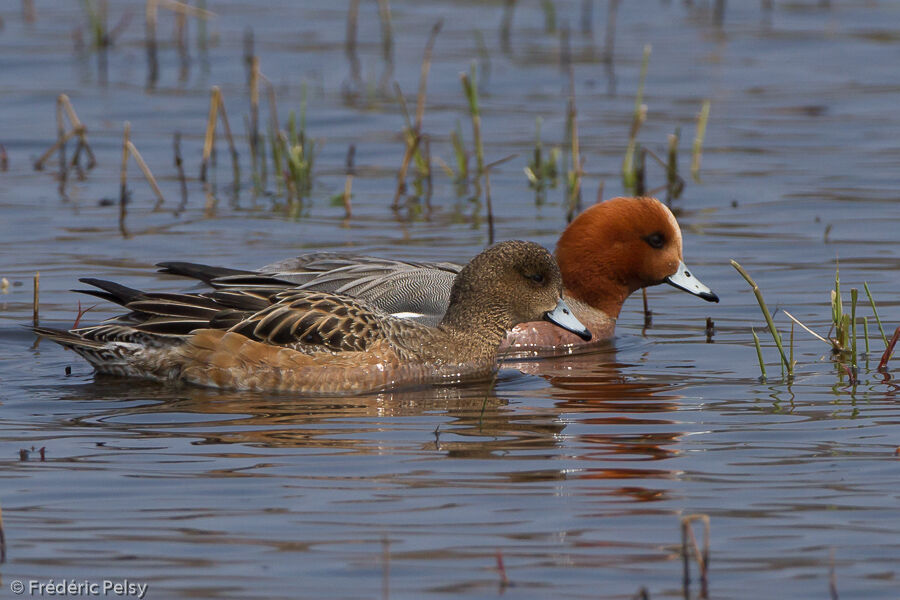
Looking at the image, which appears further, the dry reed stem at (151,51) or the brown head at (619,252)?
the dry reed stem at (151,51)

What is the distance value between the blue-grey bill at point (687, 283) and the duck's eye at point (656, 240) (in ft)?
0.48

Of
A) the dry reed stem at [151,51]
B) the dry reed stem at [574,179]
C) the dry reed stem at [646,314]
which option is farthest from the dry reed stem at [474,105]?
the dry reed stem at [151,51]

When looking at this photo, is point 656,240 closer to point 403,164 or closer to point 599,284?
point 599,284

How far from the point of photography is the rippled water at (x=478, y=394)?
15.9 feet

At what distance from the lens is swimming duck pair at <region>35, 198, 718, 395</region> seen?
287 inches

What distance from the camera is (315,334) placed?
733 centimetres

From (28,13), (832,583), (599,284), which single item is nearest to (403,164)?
(599,284)

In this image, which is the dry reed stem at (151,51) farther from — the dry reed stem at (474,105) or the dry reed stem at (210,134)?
the dry reed stem at (474,105)

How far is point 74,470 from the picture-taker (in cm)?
573

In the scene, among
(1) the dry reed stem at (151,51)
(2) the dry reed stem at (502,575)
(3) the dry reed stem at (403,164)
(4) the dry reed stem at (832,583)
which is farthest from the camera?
(1) the dry reed stem at (151,51)

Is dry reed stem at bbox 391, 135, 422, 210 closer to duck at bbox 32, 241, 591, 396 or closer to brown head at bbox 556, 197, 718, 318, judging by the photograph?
brown head at bbox 556, 197, 718, 318

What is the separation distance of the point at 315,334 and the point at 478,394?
808mm

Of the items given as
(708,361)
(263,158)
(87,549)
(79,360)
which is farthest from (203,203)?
(87,549)

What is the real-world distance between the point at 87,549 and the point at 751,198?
26.1 ft
